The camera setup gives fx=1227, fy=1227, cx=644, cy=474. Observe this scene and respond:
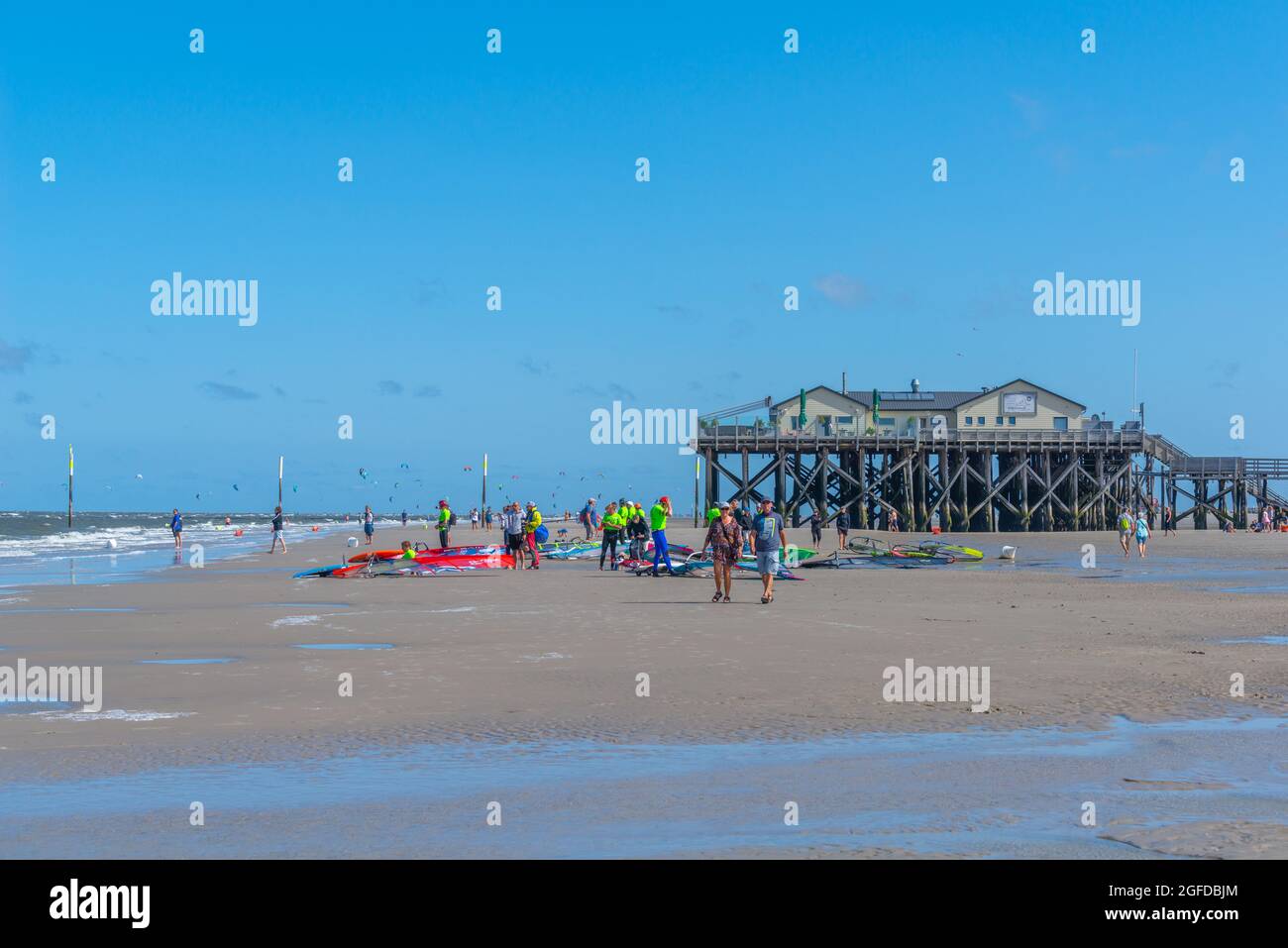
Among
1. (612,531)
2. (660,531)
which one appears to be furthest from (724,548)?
(612,531)

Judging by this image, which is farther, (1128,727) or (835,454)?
(835,454)

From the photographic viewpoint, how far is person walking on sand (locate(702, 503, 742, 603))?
20.2 metres

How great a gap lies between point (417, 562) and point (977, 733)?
20.9 metres

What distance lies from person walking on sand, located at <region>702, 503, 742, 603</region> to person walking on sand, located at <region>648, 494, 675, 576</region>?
593 cm

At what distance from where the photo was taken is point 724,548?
20.2 metres

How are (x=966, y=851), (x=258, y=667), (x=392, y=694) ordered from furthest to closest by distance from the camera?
1. (x=258, y=667)
2. (x=392, y=694)
3. (x=966, y=851)

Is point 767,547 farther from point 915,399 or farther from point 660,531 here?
point 915,399

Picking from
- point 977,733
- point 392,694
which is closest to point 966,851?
point 977,733

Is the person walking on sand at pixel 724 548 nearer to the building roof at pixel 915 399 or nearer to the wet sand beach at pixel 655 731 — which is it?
the wet sand beach at pixel 655 731

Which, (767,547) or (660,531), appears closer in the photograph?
(767,547)

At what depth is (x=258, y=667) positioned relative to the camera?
12.6m

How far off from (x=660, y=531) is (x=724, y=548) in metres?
7.07

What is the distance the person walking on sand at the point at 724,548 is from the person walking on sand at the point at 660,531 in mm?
5926
